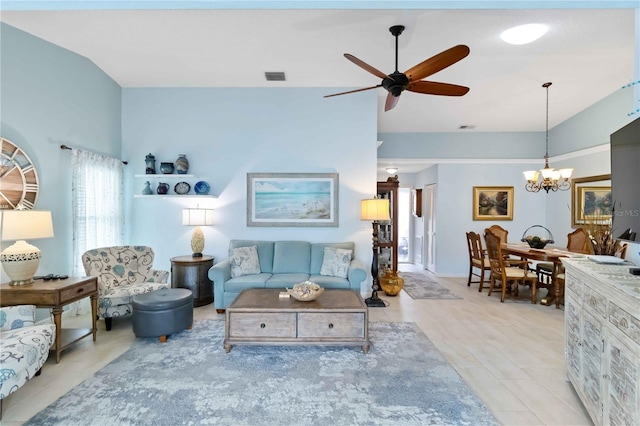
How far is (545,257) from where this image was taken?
4.23 m

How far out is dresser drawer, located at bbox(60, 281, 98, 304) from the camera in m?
2.71

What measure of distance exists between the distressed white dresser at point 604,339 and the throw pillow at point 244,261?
3.38 m

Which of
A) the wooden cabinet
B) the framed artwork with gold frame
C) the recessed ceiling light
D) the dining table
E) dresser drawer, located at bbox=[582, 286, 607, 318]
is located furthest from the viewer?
the wooden cabinet

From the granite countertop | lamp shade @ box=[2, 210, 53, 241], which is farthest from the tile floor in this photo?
lamp shade @ box=[2, 210, 53, 241]

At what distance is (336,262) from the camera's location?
13.7 feet

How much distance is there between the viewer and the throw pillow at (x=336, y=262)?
4.11 meters

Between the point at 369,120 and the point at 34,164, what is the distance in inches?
164

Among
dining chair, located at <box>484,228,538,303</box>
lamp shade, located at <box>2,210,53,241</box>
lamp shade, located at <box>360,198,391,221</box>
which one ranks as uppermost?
lamp shade, located at <box>360,198,391,221</box>

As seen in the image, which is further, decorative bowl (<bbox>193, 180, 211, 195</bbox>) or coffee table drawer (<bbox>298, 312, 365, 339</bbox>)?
decorative bowl (<bbox>193, 180, 211, 195</bbox>)

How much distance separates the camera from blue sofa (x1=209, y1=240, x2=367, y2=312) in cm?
383

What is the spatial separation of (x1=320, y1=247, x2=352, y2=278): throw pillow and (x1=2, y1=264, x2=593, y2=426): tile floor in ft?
2.21

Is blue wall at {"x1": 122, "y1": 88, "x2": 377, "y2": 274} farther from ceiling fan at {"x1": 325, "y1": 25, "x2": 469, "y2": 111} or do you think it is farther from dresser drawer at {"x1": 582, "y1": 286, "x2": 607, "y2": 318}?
dresser drawer at {"x1": 582, "y1": 286, "x2": 607, "y2": 318}

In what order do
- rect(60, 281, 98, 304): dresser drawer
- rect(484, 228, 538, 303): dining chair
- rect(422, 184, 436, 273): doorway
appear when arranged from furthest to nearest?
rect(422, 184, 436, 273): doorway → rect(484, 228, 538, 303): dining chair → rect(60, 281, 98, 304): dresser drawer

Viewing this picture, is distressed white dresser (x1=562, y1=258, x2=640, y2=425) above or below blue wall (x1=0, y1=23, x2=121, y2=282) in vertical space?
below
